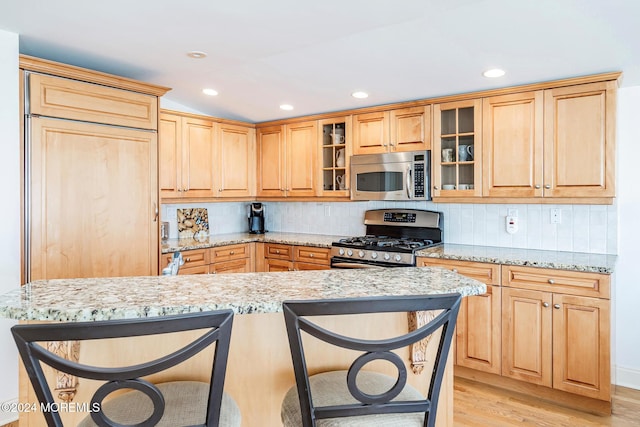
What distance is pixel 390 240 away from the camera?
3.84 m

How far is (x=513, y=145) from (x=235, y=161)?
2802mm

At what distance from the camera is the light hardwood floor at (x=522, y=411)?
254 centimetres

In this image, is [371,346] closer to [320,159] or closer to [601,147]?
[601,147]

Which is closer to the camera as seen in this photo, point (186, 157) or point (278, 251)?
point (186, 157)

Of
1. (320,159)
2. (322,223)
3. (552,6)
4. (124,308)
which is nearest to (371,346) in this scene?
(124,308)

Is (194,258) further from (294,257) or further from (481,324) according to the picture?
(481,324)

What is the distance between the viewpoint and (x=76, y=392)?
4.42 feet

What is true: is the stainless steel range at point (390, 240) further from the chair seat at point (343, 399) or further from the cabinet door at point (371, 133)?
the chair seat at point (343, 399)

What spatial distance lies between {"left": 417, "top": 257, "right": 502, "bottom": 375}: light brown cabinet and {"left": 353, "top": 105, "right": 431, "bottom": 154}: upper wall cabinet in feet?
3.80

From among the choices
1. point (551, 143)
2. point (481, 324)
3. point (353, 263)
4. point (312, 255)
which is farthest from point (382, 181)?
point (481, 324)

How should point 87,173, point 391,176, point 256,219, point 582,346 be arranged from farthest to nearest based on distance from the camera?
point 256,219 < point 391,176 < point 87,173 < point 582,346

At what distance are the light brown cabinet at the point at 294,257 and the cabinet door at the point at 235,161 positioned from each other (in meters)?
0.75

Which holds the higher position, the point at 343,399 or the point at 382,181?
the point at 382,181

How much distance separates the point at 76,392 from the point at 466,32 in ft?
8.53
